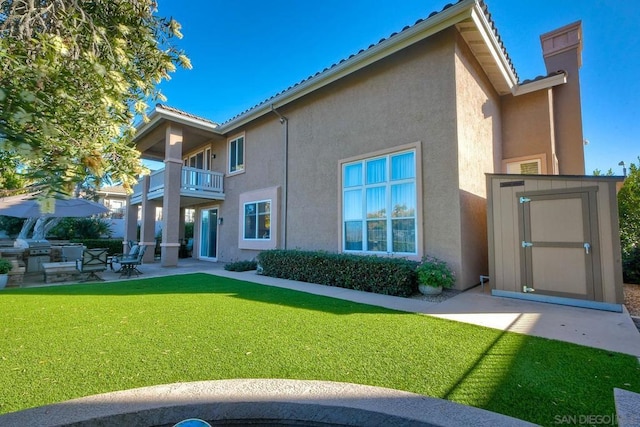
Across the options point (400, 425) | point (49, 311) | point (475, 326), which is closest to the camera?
point (400, 425)

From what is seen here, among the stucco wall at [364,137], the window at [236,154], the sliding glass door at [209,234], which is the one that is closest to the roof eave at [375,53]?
the stucco wall at [364,137]

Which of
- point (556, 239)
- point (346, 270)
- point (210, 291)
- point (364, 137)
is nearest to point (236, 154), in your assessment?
point (364, 137)

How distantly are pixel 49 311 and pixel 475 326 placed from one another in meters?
7.56

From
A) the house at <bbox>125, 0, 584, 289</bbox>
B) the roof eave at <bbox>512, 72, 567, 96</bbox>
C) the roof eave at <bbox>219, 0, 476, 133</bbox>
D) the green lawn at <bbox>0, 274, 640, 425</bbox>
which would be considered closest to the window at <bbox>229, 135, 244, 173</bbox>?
the house at <bbox>125, 0, 584, 289</bbox>

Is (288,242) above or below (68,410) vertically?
above

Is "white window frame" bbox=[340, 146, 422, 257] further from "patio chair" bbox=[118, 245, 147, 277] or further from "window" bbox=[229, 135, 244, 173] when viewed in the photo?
"patio chair" bbox=[118, 245, 147, 277]

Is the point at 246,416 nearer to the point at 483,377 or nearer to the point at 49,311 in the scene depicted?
the point at 483,377

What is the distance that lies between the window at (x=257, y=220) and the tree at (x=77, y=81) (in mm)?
7671

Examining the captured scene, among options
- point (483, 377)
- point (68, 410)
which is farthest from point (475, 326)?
point (68, 410)

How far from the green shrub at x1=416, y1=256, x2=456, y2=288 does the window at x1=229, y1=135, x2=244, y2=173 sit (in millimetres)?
9969

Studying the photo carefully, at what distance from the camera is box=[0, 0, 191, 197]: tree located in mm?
2572

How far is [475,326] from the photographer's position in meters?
4.80

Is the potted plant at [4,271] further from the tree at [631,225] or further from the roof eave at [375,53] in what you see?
the tree at [631,225]

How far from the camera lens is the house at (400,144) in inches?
306
